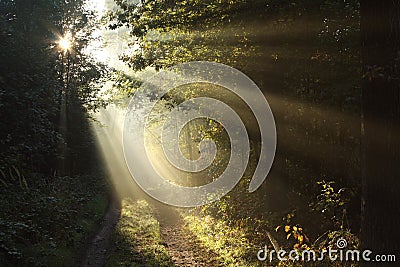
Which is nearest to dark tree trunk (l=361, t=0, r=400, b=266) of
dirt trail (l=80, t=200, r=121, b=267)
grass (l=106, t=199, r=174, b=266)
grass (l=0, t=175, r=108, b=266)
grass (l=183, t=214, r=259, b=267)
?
grass (l=183, t=214, r=259, b=267)

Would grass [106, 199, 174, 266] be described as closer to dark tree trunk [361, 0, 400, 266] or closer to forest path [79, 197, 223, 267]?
forest path [79, 197, 223, 267]

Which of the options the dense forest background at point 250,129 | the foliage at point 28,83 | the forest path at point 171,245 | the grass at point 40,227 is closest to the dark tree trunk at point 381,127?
the dense forest background at point 250,129

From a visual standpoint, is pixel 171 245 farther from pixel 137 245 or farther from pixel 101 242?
pixel 101 242

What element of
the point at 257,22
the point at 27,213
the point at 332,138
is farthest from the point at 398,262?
the point at 27,213

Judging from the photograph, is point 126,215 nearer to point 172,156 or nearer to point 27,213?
point 27,213

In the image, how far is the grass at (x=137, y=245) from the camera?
493 inches

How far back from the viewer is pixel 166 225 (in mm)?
22312

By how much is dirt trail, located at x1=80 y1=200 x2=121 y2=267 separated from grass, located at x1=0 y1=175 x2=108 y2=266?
361 millimetres

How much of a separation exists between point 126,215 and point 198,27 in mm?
12888

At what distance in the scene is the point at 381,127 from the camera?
4688 millimetres

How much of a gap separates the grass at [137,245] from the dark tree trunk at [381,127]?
354 inches

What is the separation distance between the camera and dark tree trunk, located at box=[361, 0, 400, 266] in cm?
458

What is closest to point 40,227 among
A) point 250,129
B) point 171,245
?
point 171,245

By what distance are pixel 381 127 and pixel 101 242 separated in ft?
42.8
